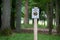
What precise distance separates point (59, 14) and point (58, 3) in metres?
1.30

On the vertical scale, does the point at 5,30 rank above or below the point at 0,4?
below

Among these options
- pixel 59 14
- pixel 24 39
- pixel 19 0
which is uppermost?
pixel 19 0

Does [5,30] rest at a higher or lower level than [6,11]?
lower

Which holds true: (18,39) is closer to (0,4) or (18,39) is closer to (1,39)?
(1,39)

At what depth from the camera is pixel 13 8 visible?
24.1 metres

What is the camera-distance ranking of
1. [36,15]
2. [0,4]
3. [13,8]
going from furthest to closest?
[13,8] → [0,4] → [36,15]

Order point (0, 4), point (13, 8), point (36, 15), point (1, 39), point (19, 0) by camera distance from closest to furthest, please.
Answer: point (36, 15) → point (1, 39) → point (19, 0) → point (0, 4) → point (13, 8)

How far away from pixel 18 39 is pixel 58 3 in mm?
8172

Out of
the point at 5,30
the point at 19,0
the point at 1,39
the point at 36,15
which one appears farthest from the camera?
the point at 19,0

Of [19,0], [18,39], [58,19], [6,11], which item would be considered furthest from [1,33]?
[58,19]

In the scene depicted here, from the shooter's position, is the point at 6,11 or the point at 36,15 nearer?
the point at 36,15

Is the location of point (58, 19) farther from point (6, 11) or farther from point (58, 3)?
point (6, 11)

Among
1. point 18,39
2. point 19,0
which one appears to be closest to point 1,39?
point 18,39

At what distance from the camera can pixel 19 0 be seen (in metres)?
19.8
